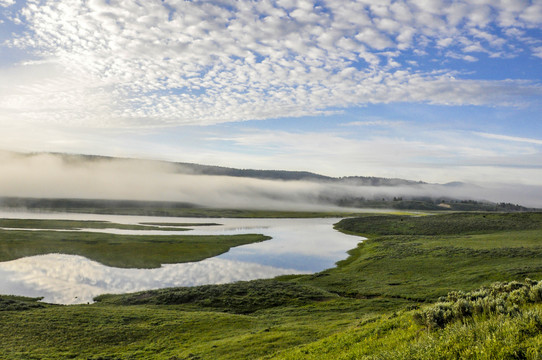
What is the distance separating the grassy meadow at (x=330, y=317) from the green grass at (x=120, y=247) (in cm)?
2684

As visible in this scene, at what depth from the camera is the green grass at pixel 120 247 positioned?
70.1m

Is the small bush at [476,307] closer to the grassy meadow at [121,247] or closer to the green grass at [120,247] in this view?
the green grass at [120,247]

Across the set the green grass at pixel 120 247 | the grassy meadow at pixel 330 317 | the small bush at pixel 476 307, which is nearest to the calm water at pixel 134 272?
the green grass at pixel 120 247

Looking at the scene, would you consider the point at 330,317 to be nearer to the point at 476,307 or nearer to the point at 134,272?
the point at 476,307

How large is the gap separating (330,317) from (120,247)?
215 feet

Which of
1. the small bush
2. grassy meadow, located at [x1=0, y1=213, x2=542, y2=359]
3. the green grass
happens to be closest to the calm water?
the green grass

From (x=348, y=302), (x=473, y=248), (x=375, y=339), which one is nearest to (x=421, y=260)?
(x=473, y=248)

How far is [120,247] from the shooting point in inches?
3196

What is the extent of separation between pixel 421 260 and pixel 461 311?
54.6 meters

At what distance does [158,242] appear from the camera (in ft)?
294

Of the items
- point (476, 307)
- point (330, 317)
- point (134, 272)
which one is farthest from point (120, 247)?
point (476, 307)

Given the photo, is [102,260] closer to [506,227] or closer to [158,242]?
[158,242]

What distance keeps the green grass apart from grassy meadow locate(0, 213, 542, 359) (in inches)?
1057

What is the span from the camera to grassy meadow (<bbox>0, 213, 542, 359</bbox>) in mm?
9969
